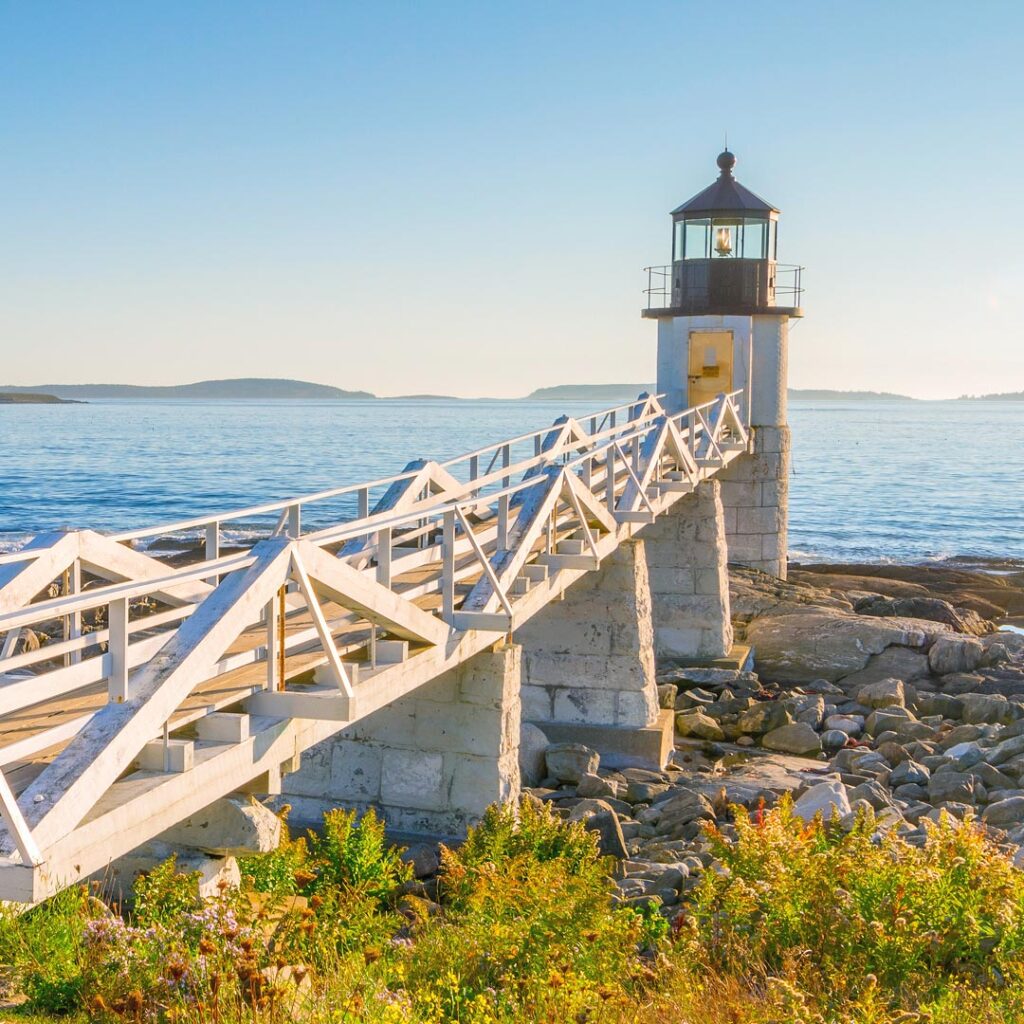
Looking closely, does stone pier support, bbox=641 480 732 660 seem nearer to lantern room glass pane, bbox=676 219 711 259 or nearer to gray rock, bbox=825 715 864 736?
gray rock, bbox=825 715 864 736

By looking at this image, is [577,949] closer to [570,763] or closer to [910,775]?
[570,763]

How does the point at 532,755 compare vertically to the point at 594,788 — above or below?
above

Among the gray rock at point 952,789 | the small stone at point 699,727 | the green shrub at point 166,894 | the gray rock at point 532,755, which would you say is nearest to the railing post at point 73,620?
the green shrub at point 166,894

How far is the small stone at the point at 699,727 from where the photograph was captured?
1545 cm

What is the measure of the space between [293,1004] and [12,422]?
138 m

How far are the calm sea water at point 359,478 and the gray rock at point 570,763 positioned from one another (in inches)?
1105

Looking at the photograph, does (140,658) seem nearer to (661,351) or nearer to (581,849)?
(581,849)

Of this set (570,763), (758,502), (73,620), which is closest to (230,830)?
(73,620)

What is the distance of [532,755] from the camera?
1256 cm

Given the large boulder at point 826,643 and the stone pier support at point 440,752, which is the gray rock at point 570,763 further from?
the large boulder at point 826,643

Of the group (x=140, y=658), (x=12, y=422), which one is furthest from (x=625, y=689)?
(x=12, y=422)

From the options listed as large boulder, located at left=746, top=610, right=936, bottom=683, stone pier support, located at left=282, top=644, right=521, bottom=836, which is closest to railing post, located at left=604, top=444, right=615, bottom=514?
stone pier support, located at left=282, top=644, right=521, bottom=836

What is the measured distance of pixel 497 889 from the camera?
23.2 ft

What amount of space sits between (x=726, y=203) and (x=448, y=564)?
1730 centimetres
